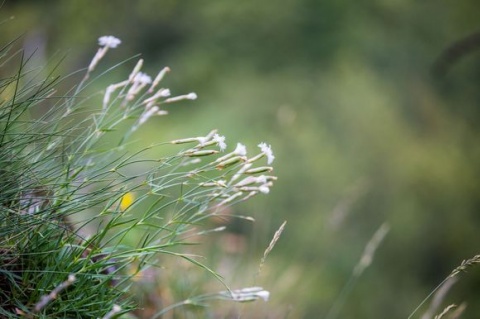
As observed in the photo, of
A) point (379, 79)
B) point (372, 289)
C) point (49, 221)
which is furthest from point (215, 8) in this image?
point (49, 221)

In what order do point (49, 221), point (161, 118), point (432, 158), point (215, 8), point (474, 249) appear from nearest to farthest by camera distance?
point (49, 221), point (474, 249), point (432, 158), point (161, 118), point (215, 8)

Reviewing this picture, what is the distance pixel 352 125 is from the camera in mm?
5789

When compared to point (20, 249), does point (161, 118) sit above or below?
below

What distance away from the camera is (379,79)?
19.5 ft

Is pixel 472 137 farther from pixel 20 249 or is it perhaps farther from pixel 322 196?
pixel 20 249

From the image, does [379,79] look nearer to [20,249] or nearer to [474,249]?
[474,249]

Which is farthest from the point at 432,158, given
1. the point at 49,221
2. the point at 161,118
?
the point at 49,221

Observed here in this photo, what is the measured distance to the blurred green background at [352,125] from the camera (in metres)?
5.24

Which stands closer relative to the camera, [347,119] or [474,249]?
[474,249]

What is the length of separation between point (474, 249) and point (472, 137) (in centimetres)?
102

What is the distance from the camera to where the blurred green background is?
5242 mm

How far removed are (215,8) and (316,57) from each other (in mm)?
1245

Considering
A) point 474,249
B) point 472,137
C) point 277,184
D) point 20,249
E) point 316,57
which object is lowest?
point 474,249

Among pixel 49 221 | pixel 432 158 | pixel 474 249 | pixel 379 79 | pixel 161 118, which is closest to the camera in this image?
pixel 49 221
